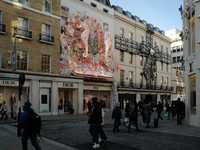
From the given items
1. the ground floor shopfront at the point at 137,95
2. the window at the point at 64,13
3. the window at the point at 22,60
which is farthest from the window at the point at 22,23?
the ground floor shopfront at the point at 137,95

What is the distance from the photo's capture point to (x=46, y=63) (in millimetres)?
23969

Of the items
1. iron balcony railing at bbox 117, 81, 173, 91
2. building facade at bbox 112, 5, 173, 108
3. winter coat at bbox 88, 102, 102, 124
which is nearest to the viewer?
winter coat at bbox 88, 102, 102, 124

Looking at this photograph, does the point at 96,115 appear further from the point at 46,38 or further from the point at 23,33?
the point at 46,38

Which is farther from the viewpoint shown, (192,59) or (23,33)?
(23,33)

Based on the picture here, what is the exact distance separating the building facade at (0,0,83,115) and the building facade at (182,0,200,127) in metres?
13.8

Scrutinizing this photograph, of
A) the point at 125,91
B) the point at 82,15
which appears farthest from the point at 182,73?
the point at 82,15

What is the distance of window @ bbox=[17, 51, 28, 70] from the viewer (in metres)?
21.6

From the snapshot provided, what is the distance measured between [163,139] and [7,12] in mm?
18358

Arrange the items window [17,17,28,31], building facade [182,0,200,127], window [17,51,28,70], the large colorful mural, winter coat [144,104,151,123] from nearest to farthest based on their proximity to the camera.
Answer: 1. winter coat [144,104,151,123]
2. building facade [182,0,200,127]
3. window [17,51,28,70]
4. window [17,17,28,31]
5. the large colorful mural

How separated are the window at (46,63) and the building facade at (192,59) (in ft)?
46.8

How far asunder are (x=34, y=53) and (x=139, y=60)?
2236 cm

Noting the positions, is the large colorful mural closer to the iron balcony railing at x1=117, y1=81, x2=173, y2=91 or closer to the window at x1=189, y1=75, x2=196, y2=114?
the iron balcony railing at x1=117, y1=81, x2=173, y2=91

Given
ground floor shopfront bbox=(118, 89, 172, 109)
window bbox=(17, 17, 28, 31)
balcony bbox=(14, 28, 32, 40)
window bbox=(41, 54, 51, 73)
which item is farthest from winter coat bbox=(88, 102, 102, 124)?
ground floor shopfront bbox=(118, 89, 172, 109)

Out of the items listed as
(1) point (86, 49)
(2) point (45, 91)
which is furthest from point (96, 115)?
(1) point (86, 49)
